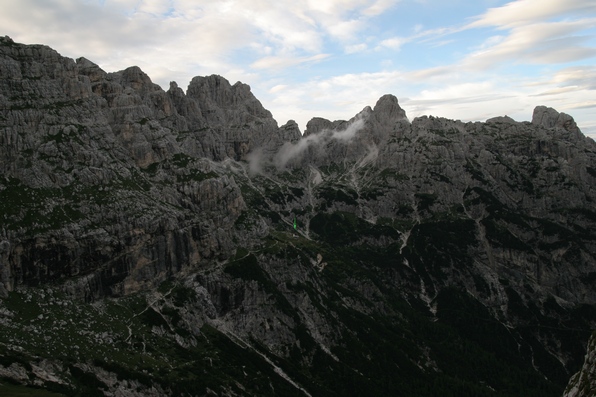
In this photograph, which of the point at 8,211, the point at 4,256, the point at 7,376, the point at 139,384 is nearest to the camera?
the point at 7,376

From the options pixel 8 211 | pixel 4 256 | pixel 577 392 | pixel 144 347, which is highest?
pixel 8 211

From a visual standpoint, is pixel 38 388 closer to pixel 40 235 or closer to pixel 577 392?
pixel 40 235

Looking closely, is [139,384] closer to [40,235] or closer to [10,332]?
[10,332]

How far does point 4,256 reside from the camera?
18512 centimetres

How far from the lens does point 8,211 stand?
651 ft

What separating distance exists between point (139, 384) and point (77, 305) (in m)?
45.7

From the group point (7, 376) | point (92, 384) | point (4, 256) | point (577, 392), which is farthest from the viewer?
point (4, 256)

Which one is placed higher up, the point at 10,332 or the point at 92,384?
the point at 10,332

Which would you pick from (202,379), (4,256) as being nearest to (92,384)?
(202,379)

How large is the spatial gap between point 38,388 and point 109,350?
4346cm

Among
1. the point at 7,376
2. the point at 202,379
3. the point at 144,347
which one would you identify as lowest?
the point at 202,379

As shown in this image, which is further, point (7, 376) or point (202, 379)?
point (202, 379)

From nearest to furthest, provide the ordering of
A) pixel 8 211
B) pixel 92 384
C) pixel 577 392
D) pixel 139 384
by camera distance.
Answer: pixel 577 392
pixel 92 384
pixel 139 384
pixel 8 211

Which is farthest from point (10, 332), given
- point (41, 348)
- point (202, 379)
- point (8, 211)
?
point (202, 379)
